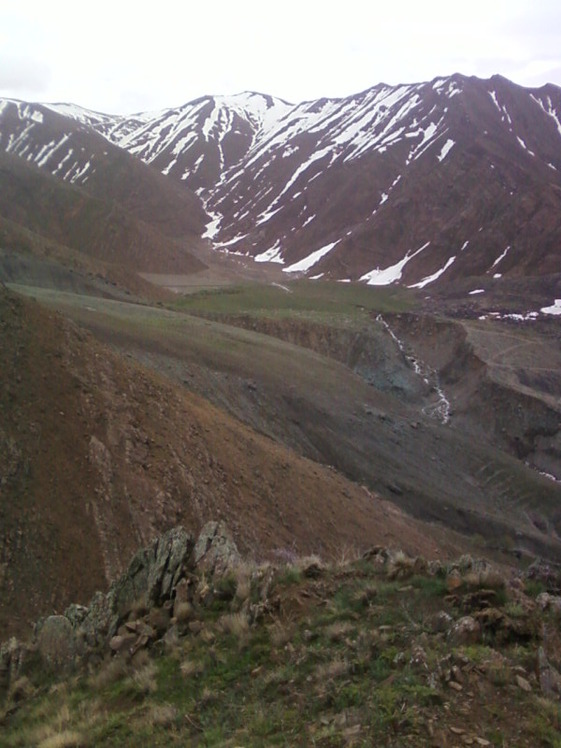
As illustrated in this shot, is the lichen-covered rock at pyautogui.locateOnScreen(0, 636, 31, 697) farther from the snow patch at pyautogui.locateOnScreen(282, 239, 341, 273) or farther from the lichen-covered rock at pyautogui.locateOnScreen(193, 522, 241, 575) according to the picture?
the snow patch at pyautogui.locateOnScreen(282, 239, 341, 273)

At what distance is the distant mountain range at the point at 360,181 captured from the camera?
8169 centimetres

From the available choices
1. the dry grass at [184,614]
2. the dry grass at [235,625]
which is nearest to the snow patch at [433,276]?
the dry grass at [184,614]

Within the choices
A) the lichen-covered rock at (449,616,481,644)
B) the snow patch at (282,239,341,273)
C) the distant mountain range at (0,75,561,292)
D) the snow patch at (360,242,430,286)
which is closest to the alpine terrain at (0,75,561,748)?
the lichen-covered rock at (449,616,481,644)

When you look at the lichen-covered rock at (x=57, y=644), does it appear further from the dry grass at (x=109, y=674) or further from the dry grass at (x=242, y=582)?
the dry grass at (x=242, y=582)

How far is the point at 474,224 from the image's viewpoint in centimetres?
8444

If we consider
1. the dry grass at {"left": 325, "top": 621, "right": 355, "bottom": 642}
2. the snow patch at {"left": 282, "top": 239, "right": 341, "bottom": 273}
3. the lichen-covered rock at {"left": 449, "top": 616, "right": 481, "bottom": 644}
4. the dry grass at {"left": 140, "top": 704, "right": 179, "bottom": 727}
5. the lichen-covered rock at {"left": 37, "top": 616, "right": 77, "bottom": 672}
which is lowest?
the lichen-covered rock at {"left": 37, "top": 616, "right": 77, "bottom": 672}

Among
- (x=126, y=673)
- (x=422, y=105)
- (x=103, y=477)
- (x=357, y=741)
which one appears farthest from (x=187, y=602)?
(x=422, y=105)

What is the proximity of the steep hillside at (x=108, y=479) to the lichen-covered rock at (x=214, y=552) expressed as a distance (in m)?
3.86

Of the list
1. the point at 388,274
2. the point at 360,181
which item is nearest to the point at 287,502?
the point at 388,274

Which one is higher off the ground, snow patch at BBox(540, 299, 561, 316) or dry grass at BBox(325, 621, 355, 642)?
dry grass at BBox(325, 621, 355, 642)

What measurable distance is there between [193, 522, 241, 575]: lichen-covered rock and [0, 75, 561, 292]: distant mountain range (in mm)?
65574

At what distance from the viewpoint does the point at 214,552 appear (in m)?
8.45

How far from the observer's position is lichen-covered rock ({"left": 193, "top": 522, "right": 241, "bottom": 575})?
820 cm

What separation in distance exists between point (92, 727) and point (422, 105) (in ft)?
421
